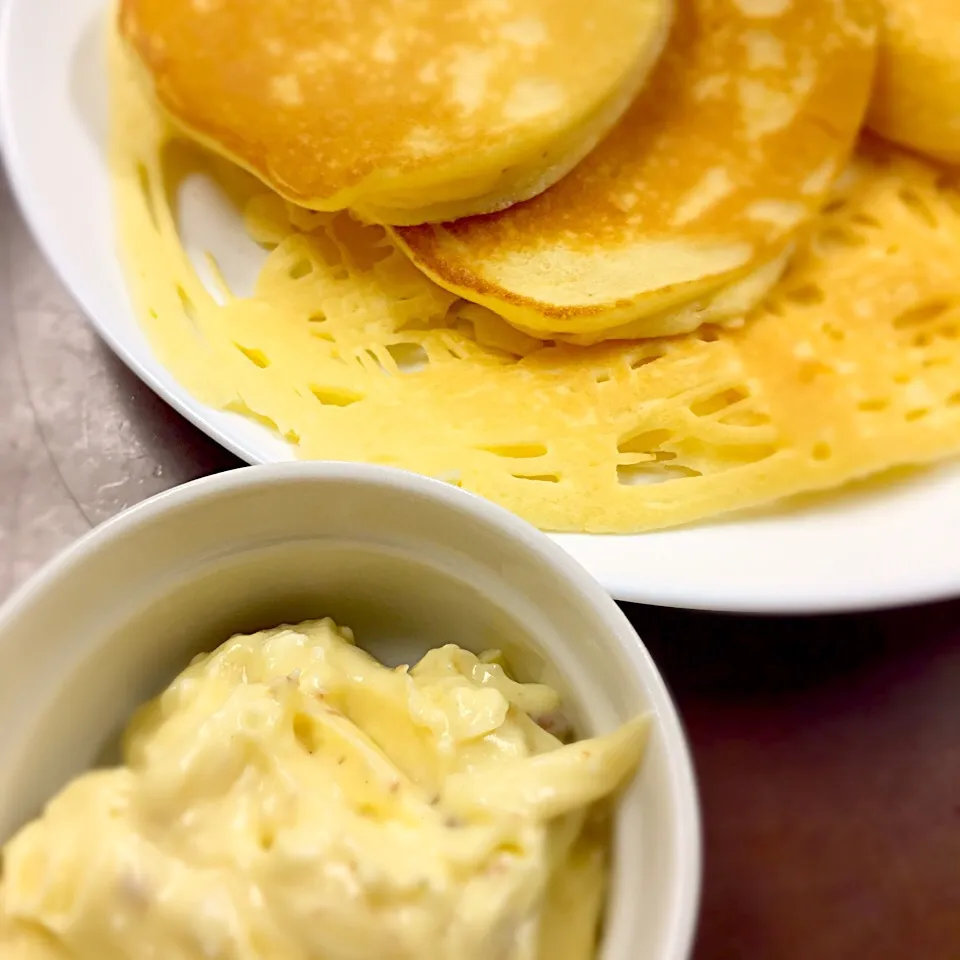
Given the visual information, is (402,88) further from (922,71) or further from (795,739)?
(795,739)

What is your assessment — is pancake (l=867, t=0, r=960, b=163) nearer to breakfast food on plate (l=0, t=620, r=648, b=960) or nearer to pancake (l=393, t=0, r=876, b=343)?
pancake (l=393, t=0, r=876, b=343)

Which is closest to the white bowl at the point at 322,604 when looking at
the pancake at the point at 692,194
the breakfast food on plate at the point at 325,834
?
the breakfast food on plate at the point at 325,834

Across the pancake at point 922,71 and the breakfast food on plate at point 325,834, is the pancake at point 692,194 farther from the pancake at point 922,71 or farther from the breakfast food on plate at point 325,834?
the breakfast food on plate at point 325,834

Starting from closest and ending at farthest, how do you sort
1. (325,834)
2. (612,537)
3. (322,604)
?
(325,834) → (322,604) → (612,537)

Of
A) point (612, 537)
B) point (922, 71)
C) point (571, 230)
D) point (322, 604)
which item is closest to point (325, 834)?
point (322, 604)

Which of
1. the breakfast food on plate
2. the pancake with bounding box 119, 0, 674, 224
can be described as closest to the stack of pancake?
the pancake with bounding box 119, 0, 674, 224
